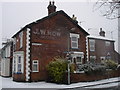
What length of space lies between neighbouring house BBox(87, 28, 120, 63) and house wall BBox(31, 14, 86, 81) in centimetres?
697

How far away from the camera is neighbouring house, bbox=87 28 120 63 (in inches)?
1337

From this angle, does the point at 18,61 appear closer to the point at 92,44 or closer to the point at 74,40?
the point at 74,40

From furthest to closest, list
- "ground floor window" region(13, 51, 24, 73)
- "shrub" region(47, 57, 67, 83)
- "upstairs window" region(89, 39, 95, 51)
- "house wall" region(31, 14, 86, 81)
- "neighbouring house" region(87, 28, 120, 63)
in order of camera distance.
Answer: "upstairs window" region(89, 39, 95, 51) → "neighbouring house" region(87, 28, 120, 63) → "ground floor window" region(13, 51, 24, 73) → "house wall" region(31, 14, 86, 81) → "shrub" region(47, 57, 67, 83)

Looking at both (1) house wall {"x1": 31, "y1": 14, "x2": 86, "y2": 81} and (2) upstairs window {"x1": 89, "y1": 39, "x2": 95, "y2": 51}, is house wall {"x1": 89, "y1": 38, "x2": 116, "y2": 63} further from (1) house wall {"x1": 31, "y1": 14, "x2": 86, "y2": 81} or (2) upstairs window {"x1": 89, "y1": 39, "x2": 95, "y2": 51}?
(1) house wall {"x1": 31, "y1": 14, "x2": 86, "y2": 81}

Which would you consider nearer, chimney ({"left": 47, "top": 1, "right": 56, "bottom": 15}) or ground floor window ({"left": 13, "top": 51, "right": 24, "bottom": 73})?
ground floor window ({"left": 13, "top": 51, "right": 24, "bottom": 73})

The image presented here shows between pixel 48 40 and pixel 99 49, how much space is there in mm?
14226

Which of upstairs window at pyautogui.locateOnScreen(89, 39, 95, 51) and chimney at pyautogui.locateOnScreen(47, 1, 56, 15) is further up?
chimney at pyautogui.locateOnScreen(47, 1, 56, 15)

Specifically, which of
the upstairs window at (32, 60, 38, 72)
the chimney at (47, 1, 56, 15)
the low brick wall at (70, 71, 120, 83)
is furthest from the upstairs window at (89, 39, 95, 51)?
the upstairs window at (32, 60, 38, 72)

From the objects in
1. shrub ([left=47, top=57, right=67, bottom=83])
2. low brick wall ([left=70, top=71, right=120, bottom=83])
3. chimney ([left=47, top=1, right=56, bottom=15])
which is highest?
chimney ([left=47, top=1, right=56, bottom=15])

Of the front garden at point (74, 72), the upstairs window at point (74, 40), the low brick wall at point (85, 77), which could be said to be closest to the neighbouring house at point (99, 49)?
the upstairs window at point (74, 40)

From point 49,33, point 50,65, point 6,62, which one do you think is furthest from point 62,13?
point 6,62

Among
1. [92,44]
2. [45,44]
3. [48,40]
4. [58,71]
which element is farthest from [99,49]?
[58,71]

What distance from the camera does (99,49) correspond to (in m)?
36.0

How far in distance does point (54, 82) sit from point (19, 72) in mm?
4824
